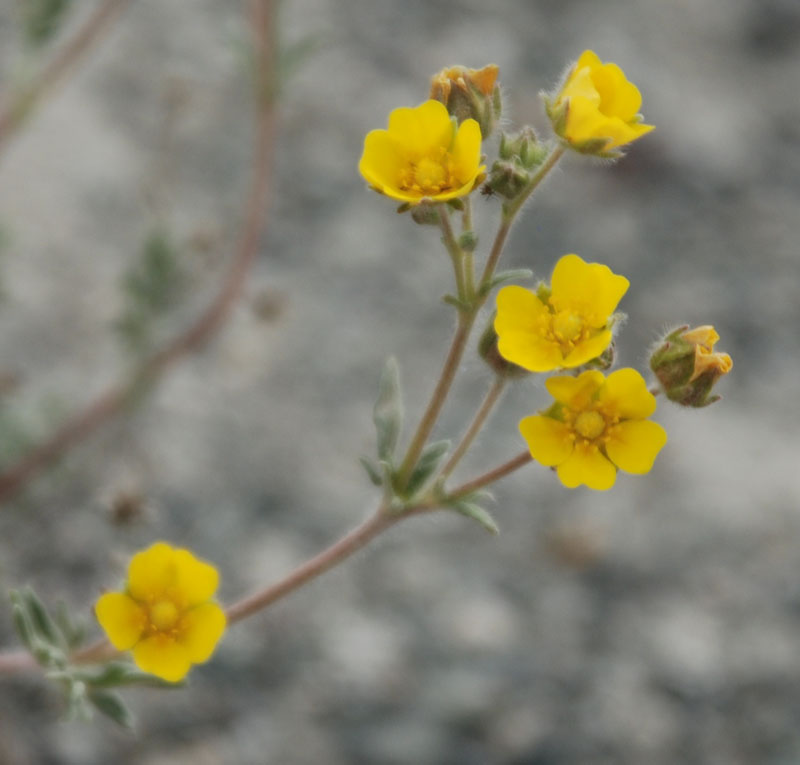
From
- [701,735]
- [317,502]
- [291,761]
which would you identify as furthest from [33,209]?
[701,735]

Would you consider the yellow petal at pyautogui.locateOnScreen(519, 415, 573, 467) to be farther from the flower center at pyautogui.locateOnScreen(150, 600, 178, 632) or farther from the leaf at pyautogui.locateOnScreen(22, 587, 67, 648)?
the leaf at pyautogui.locateOnScreen(22, 587, 67, 648)

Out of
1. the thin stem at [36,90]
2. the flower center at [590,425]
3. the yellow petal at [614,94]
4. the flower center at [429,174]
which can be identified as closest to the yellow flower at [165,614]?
the flower center at [590,425]

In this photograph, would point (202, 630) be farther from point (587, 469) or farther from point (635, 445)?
point (635, 445)

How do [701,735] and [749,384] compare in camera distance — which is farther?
[749,384]

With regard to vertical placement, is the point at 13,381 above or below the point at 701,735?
above

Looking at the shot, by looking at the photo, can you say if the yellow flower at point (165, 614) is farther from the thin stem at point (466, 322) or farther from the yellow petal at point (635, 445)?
the yellow petal at point (635, 445)

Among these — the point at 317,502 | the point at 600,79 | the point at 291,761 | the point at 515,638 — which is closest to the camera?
the point at 600,79

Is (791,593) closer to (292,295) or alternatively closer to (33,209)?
(292,295)
